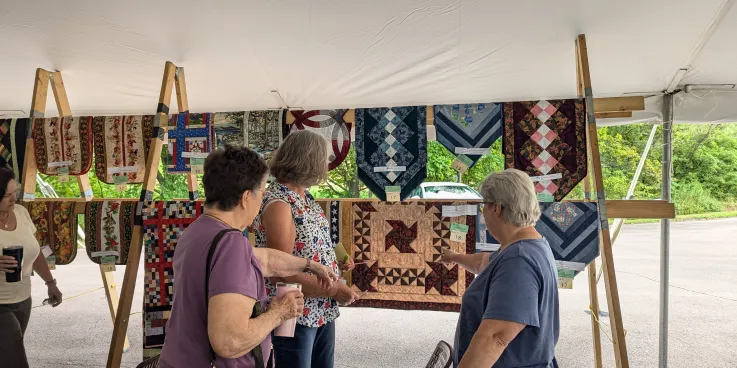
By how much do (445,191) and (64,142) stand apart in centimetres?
544

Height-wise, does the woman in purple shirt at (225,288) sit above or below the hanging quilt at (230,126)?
below

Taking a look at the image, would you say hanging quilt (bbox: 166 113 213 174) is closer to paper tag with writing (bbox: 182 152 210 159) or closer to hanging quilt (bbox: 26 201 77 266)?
paper tag with writing (bbox: 182 152 210 159)

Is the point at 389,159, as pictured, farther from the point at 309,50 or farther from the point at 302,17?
the point at 302,17

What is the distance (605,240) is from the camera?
2193 mm

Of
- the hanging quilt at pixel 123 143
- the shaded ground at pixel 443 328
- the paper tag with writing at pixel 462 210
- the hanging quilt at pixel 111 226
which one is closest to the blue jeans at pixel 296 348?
the paper tag with writing at pixel 462 210

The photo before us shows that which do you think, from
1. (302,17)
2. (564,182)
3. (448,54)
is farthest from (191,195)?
(564,182)

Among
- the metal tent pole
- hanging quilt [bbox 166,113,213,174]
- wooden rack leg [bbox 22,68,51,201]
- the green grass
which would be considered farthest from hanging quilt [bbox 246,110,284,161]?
the green grass

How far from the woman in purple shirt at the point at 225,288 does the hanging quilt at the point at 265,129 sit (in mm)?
1435

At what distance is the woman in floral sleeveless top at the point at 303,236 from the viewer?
1.53 meters

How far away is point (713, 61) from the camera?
8.26 ft

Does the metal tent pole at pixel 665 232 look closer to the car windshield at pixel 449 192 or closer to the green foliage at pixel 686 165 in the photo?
the car windshield at pixel 449 192

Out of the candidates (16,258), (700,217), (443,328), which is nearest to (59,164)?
(16,258)

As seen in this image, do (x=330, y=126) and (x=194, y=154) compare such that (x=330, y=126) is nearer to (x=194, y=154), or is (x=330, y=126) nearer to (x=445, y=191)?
(x=194, y=154)

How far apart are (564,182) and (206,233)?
1908 millimetres
